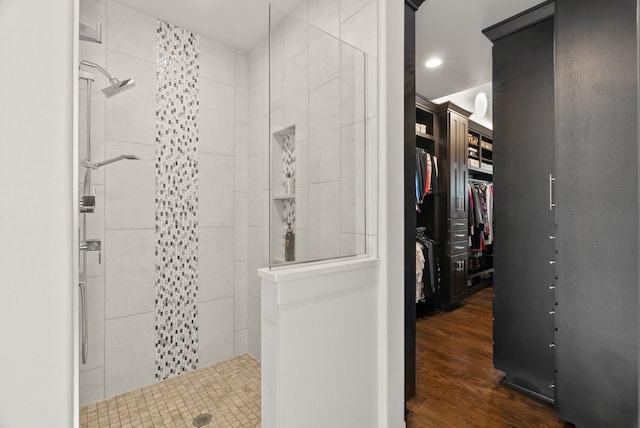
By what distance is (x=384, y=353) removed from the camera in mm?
1434

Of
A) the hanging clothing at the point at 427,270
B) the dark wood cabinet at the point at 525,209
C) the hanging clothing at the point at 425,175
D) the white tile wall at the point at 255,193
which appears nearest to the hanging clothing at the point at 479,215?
the hanging clothing at the point at 425,175

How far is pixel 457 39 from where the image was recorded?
8.13ft

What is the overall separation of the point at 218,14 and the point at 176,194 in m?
1.31

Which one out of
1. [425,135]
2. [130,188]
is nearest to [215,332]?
[130,188]

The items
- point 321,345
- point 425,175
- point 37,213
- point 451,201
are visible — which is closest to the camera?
point 37,213

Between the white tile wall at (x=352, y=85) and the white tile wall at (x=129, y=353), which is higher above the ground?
the white tile wall at (x=352, y=85)

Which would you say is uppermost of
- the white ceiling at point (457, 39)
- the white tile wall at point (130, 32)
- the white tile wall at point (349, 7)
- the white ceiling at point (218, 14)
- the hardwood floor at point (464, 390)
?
the white ceiling at point (457, 39)

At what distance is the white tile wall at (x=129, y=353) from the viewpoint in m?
1.94

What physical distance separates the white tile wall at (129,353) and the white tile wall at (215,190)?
814mm

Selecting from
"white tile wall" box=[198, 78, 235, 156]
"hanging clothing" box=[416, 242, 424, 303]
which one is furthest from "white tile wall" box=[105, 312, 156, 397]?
"hanging clothing" box=[416, 242, 424, 303]

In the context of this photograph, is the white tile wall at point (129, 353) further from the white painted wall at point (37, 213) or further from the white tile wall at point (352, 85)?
the white tile wall at point (352, 85)

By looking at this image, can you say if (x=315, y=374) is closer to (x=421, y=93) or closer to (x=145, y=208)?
(x=145, y=208)

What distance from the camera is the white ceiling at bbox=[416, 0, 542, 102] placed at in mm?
2061

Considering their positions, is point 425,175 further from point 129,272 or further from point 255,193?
point 129,272
